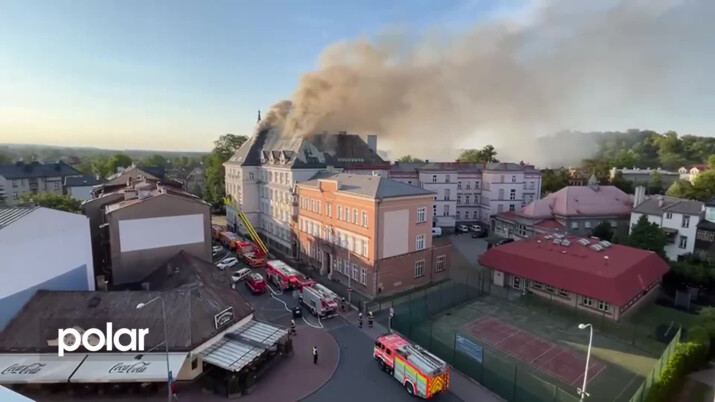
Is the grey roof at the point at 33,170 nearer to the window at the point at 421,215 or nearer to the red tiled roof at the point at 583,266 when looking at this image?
the window at the point at 421,215

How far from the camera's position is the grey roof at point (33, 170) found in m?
76.8

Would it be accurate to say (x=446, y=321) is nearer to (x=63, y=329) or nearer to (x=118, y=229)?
(x=63, y=329)

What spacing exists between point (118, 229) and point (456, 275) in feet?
93.1

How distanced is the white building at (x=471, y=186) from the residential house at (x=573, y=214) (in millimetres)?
6678

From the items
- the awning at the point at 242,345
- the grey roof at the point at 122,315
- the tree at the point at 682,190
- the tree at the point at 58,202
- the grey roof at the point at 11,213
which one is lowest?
the awning at the point at 242,345

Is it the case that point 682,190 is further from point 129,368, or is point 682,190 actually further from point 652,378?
point 129,368

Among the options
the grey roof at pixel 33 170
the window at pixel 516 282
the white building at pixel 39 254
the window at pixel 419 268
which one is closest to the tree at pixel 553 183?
the window at pixel 516 282

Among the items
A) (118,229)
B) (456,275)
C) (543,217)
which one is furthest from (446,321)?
(543,217)

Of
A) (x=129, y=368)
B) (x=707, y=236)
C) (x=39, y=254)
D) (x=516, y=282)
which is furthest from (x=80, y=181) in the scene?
(x=707, y=236)

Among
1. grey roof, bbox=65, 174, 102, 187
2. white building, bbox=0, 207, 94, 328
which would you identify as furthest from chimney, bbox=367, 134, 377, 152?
grey roof, bbox=65, 174, 102, 187

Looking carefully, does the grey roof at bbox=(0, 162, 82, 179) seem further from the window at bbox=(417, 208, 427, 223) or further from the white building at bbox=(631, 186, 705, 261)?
the white building at bbox=(631, 186, 705, 261)

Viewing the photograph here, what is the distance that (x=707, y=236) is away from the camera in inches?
1348

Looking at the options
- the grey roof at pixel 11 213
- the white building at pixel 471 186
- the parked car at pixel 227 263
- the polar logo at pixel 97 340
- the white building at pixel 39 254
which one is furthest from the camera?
the white building at pixel 471 186

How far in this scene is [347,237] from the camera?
32.3m
